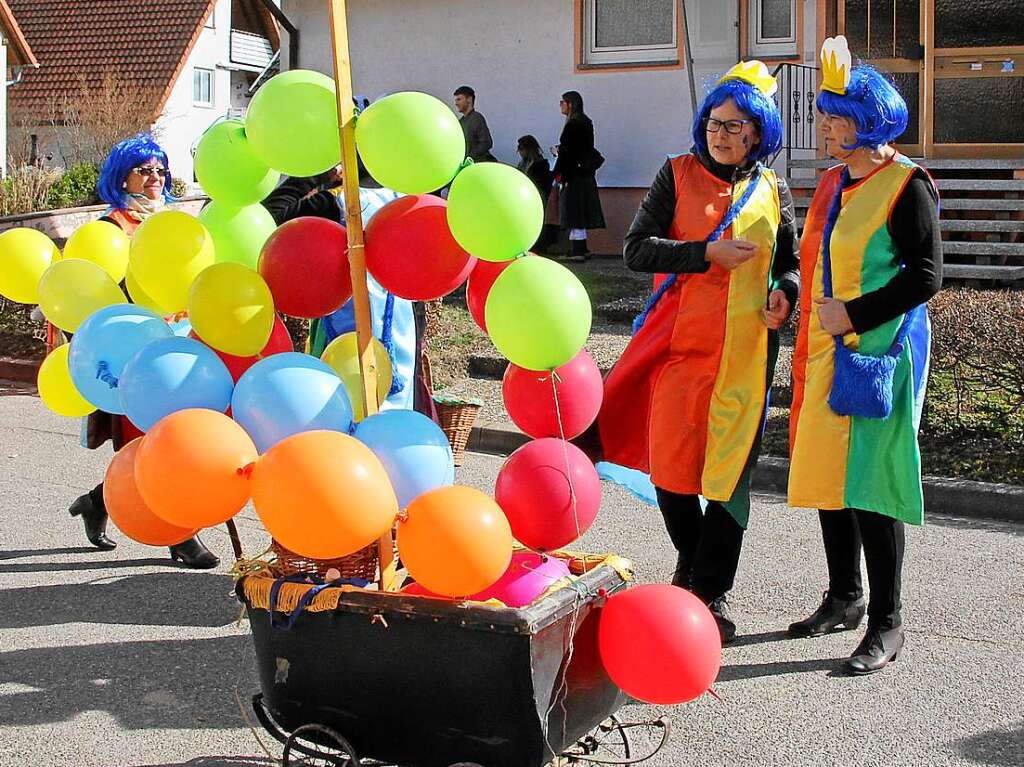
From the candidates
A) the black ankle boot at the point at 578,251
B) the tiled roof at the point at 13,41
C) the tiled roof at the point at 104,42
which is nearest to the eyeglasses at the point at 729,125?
the black ankle boot at the point at 578,251

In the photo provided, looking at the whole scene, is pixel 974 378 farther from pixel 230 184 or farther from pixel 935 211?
pixel 230 184

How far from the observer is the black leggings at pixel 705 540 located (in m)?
4.47

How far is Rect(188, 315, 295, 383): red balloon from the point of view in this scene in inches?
143

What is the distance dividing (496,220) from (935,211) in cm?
179

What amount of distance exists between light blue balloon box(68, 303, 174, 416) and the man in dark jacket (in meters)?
11.6

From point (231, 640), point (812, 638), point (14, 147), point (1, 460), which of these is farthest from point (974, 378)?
point (14, 147)

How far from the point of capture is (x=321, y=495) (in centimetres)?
289

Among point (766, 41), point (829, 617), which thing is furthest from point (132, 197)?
point (766, 41)

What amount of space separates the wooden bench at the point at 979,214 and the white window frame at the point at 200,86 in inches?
969

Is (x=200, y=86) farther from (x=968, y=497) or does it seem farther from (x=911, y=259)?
(x=911, y=259)

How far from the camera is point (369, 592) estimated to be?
317 cm

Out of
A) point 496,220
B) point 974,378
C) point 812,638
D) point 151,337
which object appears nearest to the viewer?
point 496,220

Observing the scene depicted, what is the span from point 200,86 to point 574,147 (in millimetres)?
22846

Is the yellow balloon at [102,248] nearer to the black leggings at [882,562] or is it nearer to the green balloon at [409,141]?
the green balloon at [409,141]
